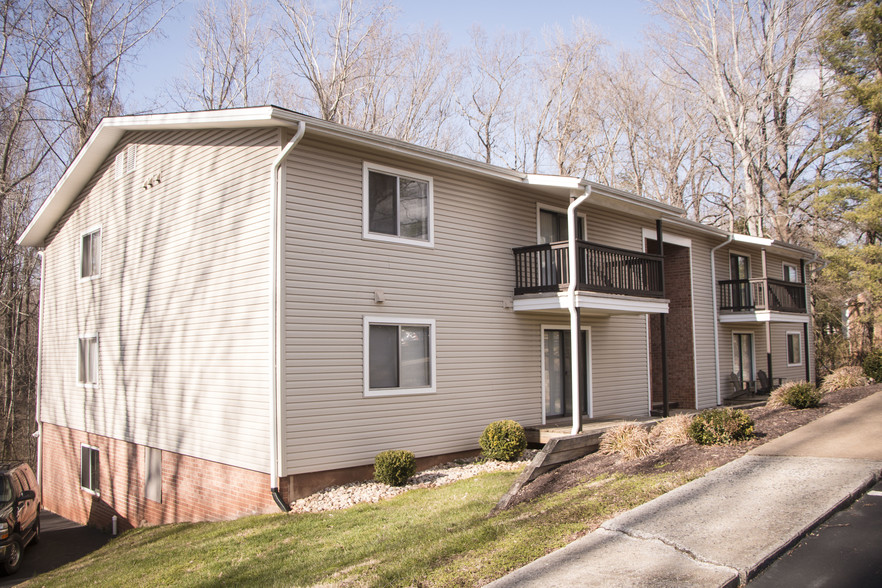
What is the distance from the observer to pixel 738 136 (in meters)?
28.5

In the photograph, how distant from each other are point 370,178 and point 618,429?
5822 mm

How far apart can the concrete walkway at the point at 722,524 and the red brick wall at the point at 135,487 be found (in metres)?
5.57

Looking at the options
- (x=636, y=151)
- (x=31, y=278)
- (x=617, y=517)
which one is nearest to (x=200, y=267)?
(x=617, y=517)

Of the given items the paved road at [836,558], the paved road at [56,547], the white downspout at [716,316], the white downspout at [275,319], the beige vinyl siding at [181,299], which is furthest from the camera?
the white downspout at [716,316]

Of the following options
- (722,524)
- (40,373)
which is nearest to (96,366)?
(40,373)

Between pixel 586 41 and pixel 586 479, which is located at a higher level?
pixel 586 41

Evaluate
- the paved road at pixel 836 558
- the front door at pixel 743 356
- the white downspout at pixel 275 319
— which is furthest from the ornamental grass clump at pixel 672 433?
the front door at pixel 743 356

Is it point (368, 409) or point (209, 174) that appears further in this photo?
point (209, 174)

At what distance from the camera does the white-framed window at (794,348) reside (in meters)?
23.8

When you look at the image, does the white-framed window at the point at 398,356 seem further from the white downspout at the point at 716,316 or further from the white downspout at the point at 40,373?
the white downspout at the point at 40,373

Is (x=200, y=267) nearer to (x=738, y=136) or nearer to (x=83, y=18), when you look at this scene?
(x=83, y=18)

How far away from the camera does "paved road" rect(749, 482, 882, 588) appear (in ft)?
16.3

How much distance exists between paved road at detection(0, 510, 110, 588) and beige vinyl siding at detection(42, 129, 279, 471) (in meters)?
2.31

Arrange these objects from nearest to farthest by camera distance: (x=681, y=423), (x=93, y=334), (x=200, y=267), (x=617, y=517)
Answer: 1. (x=617, y=517)
2. (x=681, y=423)
3. (x=200, y=267)
4. (x=93, y=334)
